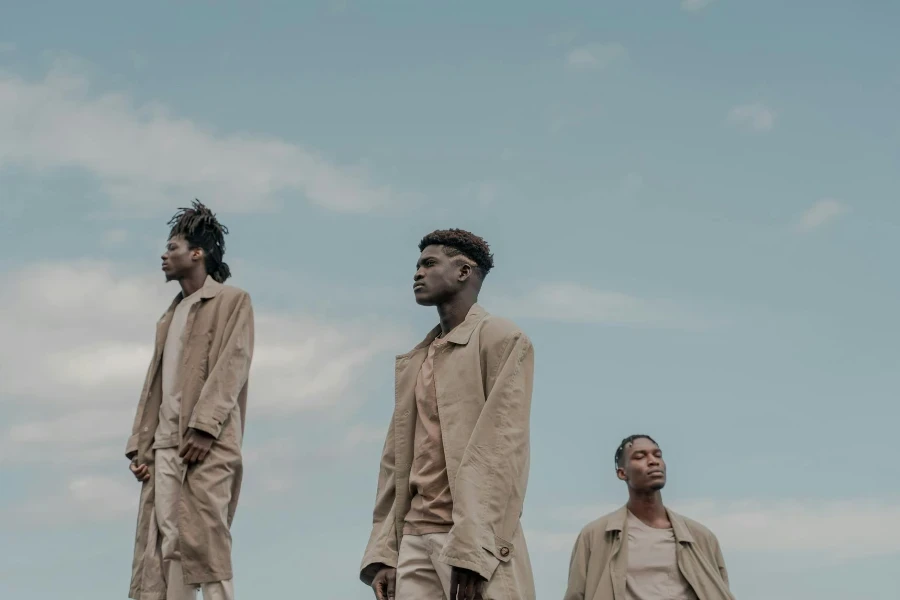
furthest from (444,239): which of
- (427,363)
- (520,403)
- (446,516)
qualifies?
(446,516)

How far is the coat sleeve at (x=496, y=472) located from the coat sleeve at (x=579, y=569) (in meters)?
2.83

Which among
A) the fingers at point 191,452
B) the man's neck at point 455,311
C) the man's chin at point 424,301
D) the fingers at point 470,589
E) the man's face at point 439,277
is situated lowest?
the fingers at point 470,589

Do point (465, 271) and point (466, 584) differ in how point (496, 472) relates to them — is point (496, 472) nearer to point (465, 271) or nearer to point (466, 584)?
point (466, 584)

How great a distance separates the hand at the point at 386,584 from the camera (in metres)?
5.86

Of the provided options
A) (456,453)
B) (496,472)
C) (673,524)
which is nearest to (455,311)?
(456,453)

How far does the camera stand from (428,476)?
5.68 meters

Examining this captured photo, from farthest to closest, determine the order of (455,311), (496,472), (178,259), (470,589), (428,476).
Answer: (178,259) → (455,311) → (428,476) → (496,472) → (470,589)

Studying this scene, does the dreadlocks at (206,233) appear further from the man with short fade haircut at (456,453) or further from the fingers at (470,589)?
the fingers at (470,589)

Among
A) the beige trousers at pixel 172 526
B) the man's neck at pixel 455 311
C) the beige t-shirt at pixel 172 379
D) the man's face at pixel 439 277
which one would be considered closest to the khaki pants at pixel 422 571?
the man's neck at pixel 455 311

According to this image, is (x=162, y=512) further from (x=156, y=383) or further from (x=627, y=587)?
(x=627, y=587)

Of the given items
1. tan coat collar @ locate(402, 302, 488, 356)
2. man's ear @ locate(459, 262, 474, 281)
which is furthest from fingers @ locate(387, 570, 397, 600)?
man's ear @ locate(459, 262, 474, 281)

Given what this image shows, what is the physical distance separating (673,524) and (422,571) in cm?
316

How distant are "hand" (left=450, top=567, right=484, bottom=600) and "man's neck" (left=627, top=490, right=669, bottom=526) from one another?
3.30 meters

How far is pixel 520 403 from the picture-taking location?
222 inches
